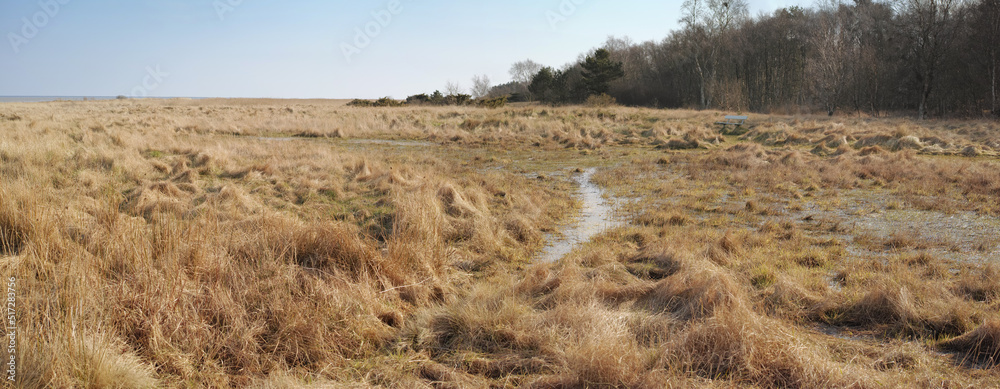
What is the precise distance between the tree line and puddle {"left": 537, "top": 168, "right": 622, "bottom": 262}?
26.0 metres

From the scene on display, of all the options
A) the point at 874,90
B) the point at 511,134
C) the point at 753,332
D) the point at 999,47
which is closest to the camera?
the point at 753,332

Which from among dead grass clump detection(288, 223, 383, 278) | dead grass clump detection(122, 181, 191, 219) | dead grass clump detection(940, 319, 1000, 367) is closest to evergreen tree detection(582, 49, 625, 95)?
dead grass clump detection(122, 181, 191, 219)

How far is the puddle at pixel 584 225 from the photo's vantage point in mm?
6359

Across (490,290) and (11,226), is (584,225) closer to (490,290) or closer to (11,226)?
(490,290)

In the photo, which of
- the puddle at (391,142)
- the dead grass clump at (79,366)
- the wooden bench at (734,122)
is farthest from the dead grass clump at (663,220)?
the wooden bench at (734,122)

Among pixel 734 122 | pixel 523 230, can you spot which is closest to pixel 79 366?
pixel 523 230

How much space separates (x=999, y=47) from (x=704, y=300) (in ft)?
104

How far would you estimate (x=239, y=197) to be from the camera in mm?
7695

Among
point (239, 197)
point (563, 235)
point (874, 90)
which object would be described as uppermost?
point (874, 90)

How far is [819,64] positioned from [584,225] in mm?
31862

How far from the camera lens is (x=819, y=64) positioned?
3225cm

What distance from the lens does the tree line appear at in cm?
2748

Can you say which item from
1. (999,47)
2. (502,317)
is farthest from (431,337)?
(999,47)

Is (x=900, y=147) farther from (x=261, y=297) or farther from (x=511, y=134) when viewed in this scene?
(x=261, y=297)
